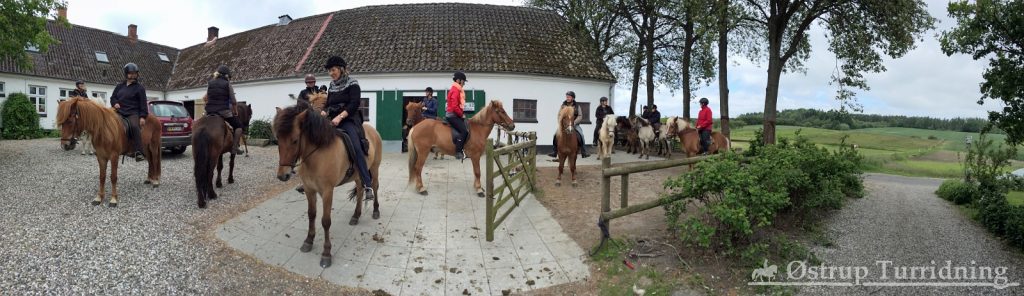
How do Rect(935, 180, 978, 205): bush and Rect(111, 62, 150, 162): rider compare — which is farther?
Rect(935, 180, 978, 205): bush

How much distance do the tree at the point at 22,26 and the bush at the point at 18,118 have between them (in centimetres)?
1202

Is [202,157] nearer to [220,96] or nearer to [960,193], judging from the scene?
[220,96]

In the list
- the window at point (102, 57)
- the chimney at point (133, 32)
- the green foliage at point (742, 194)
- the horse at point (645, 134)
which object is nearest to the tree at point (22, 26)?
the green foliage at point (742, 194)

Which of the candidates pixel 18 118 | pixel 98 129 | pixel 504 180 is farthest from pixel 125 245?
pixel 18 118

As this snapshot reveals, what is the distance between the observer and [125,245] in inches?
194

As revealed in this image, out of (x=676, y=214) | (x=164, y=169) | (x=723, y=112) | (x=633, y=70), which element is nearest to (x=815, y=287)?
(x=676, y=214)

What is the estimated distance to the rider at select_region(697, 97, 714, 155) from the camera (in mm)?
11734

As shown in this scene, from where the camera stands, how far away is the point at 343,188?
8.54 metres

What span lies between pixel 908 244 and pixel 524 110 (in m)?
12.5

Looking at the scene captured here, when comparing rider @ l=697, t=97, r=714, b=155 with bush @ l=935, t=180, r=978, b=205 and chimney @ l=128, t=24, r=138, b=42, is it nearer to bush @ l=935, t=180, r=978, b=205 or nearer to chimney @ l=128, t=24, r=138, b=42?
bush @ l=935, t=180, r=978, b=205

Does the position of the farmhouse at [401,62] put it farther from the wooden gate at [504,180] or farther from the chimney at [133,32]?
the wooden gate at [504,180]

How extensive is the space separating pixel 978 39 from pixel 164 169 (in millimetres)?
13060

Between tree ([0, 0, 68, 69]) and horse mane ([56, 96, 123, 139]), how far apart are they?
617cm

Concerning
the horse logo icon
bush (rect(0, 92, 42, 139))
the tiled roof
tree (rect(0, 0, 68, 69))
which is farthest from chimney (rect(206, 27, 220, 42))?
the horse logo icon
